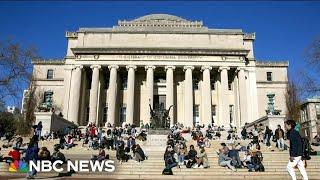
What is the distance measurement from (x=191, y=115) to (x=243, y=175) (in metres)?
28.0

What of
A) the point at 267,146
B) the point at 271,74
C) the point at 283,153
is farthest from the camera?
the point at 271,74

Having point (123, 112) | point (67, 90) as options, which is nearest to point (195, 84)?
point (123, 112)

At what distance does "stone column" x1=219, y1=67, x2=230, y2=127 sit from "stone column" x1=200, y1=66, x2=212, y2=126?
1765 millimetres

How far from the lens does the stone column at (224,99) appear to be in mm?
45656

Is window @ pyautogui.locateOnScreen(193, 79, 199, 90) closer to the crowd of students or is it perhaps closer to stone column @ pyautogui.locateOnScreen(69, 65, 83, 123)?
stone column @ pyautogui.locateOnScreen(69, 65, 83, 123)

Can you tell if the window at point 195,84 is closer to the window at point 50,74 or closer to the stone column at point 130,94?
the stone column at point 130,94

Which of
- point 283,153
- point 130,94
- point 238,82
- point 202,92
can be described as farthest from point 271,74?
point 283,153

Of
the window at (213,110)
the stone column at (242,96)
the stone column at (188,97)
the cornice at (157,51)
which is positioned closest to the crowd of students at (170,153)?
the stone column at (188,97)

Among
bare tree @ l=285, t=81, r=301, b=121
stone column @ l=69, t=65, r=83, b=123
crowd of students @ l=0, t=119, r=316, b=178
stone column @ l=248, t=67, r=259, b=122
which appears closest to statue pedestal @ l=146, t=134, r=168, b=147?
crowd of students @ l=0, t=119, r=316, b=178

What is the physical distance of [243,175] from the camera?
56.6 feet

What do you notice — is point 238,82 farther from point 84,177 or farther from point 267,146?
point 84,177

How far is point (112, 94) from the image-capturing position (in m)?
45.5

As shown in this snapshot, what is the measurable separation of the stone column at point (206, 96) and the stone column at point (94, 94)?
46.9 feet

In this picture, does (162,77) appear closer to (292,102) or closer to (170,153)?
(292,102)
